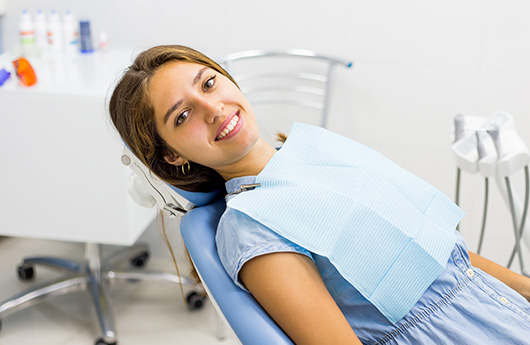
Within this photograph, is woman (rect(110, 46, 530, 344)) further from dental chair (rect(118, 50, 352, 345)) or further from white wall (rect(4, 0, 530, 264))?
white wall (rect(4, 0, 530, 264))

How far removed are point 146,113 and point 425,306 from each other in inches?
25.8

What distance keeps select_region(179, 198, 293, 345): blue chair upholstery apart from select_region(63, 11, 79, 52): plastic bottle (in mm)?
1406

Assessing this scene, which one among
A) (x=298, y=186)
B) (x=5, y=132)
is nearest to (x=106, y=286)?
(x=5, y=132)

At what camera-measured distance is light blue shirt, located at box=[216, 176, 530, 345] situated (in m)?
1.08

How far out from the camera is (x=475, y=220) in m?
2.34

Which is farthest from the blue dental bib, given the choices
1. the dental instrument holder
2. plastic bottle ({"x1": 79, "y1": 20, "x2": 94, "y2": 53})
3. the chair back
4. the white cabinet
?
plastic bottle ({"x1": 79, "y1": 20, "x2": 94, "y2": 53})

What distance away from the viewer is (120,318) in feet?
7.66

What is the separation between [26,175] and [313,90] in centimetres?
107

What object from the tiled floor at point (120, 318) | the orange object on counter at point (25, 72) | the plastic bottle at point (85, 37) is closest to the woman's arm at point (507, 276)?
the tiled floor at point (120, 318)

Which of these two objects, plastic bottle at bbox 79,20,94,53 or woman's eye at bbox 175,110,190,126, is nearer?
woman's eye at bbox 175,110,190,126

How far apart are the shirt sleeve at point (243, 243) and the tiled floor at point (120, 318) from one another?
3.92ft

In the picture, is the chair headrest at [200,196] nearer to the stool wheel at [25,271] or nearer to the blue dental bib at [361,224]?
the blue dental bib at [361,224]

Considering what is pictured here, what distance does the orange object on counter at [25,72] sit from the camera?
1968 mm

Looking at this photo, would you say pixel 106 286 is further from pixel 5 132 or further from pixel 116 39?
pixel 116 39
